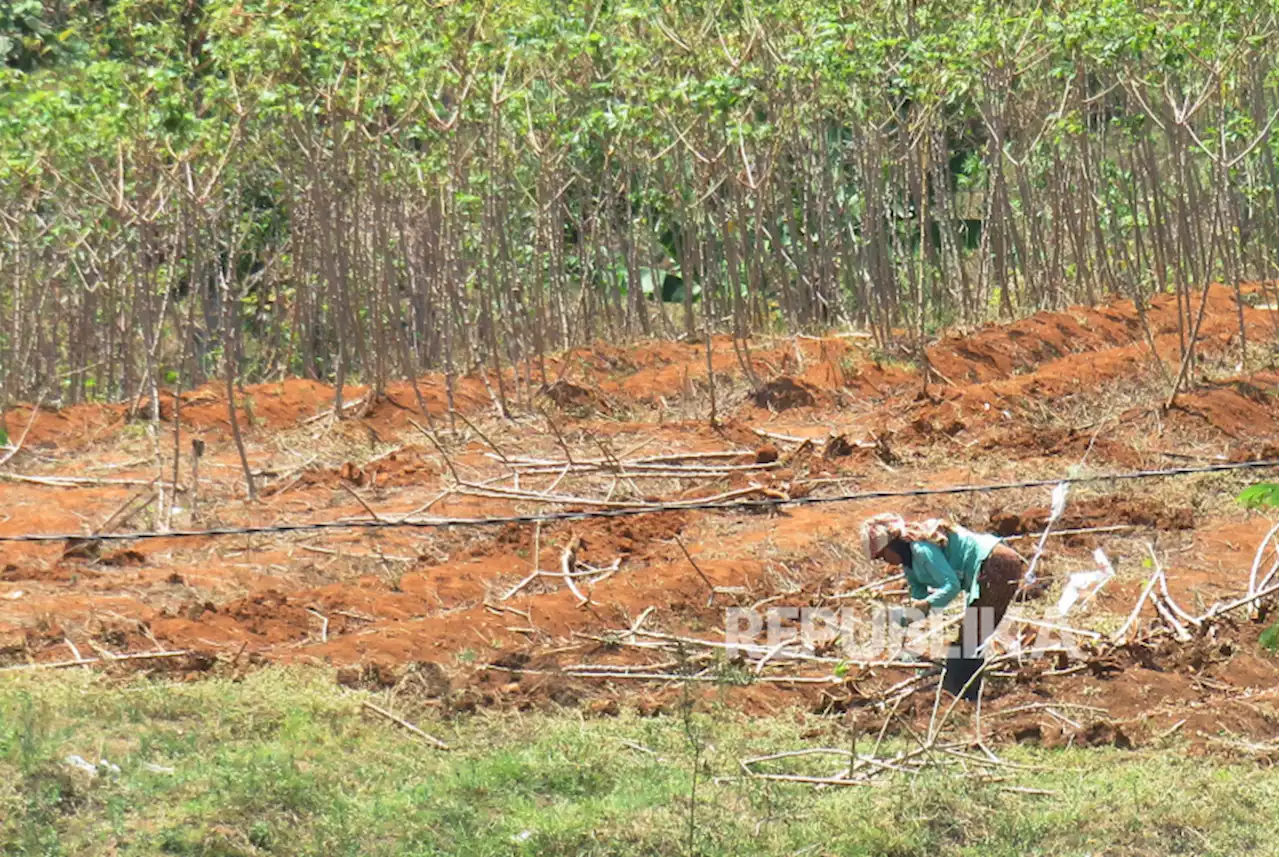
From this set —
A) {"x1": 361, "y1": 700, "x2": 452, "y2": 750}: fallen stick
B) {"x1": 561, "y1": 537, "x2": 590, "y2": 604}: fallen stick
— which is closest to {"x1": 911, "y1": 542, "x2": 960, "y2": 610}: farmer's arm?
{"x1": 361, "y1": 700, "x2": 452, "y2": 750}: fallen stick

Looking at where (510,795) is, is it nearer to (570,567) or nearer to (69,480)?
(570,567)

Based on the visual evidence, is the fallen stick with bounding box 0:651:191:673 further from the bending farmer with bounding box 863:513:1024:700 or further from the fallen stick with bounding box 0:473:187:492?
the fallen stick with bounding box 0:473:187:492

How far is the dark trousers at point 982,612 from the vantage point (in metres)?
7.18

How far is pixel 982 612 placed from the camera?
7258mm

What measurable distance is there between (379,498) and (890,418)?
11.8 ft

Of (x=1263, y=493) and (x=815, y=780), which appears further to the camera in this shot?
(x=815, y=780)

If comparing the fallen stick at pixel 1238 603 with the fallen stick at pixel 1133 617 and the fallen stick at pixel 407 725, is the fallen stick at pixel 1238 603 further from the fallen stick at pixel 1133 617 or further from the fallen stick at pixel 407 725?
the fallen stick at pixel 407 725

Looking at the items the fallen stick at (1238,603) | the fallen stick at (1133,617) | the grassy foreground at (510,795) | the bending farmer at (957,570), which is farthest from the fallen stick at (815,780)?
the fallen stick at (1238,603)

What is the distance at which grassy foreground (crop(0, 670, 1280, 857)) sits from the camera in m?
5.68

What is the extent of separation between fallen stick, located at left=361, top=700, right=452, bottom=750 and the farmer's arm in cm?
182

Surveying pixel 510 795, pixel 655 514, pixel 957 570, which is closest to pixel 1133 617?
pixel 957 570

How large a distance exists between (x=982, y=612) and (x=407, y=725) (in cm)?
220

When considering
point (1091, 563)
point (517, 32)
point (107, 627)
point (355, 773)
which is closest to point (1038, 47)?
point (517, 32)

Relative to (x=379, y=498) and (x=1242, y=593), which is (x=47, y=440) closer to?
(x=379, y=498)
